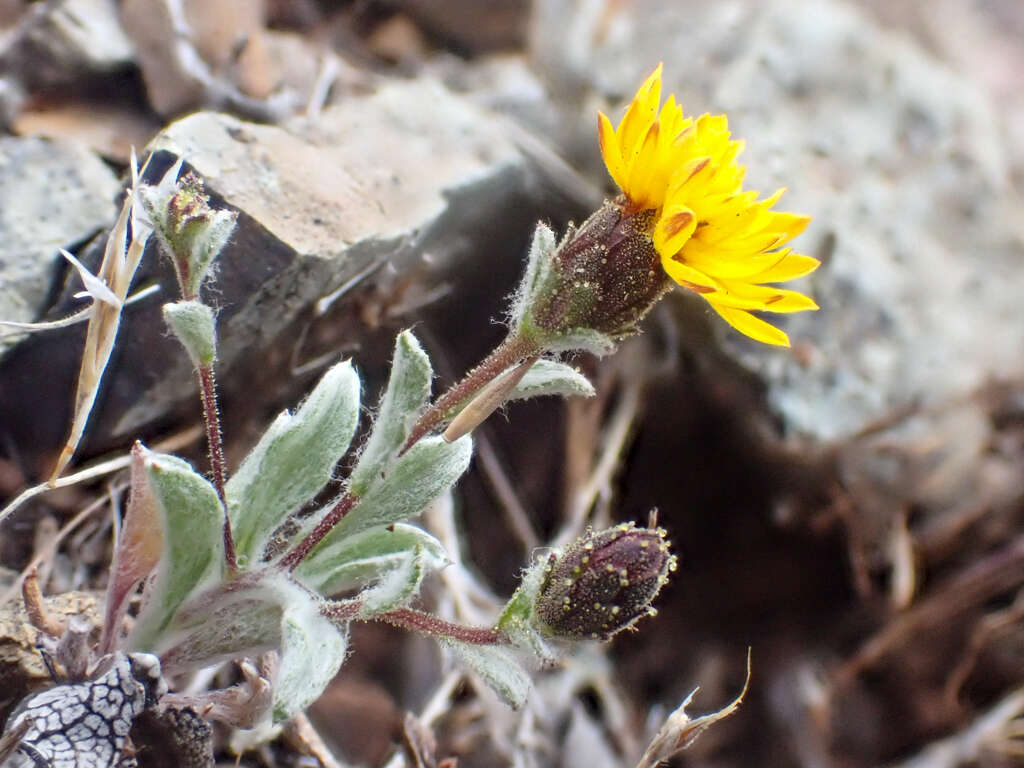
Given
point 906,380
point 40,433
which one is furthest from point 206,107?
point 906,380

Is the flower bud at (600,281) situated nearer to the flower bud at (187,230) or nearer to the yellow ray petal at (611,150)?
the yellow ray petal at (611,150)

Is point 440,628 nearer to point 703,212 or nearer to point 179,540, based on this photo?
point 179,540

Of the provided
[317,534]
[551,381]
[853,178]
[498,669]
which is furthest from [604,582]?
[853,178]

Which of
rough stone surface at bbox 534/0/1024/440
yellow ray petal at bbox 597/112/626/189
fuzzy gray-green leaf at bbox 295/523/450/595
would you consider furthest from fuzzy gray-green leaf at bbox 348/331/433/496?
rough stone surface at bbox 534/0/1024/440

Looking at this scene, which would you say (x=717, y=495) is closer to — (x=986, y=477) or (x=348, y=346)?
(x=986, y=477)

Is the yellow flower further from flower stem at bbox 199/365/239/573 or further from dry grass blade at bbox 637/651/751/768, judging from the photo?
flower stem at bbox 199/365/239/573

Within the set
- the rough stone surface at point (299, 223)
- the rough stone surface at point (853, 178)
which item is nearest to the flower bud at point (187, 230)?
the rough stone surface at point (299, 223)
